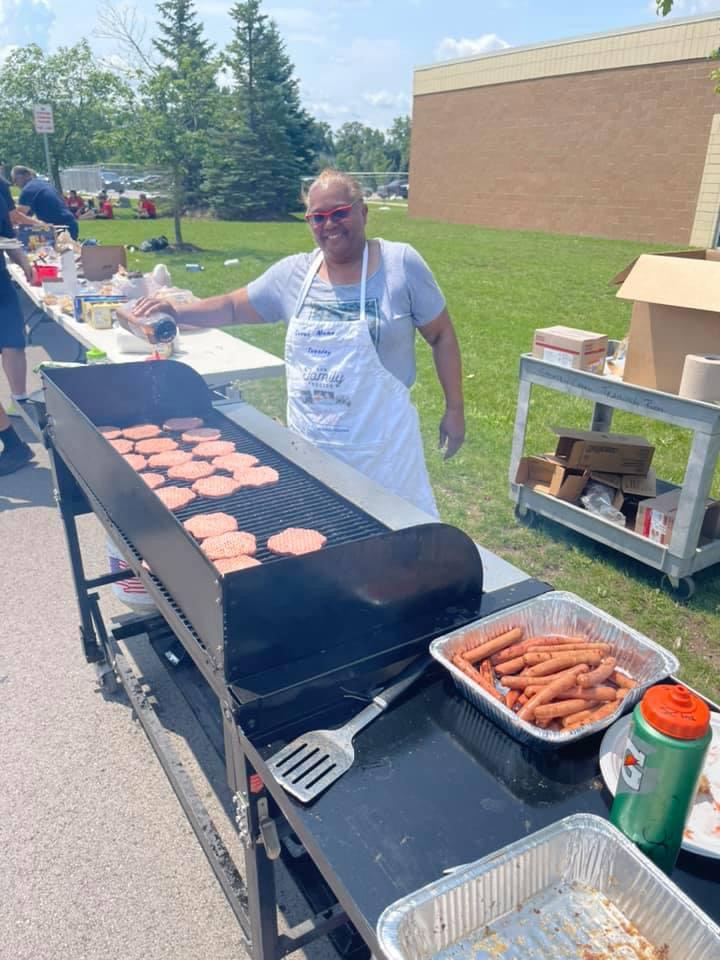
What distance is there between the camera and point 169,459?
2.37 meters

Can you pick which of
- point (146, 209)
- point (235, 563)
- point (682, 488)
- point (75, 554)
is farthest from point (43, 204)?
point (146, 209)

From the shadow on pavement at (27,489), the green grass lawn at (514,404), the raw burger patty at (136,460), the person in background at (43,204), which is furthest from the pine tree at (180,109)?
the raw burger patty at (136,460)

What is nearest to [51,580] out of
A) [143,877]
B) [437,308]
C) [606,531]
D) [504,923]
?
[143,877]

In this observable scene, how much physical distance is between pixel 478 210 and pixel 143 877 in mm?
27091

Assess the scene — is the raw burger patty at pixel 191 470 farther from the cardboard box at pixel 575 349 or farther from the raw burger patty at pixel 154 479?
the cardboard box at pixel 575 349

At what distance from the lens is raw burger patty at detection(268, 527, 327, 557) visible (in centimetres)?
177

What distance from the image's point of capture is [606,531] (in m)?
3.85

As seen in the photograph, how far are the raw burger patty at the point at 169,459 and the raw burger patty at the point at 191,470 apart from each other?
1.2 inches

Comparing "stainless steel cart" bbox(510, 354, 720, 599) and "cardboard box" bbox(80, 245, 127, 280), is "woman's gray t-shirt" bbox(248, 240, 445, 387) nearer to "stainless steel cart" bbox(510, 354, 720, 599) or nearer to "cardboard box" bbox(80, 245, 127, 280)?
"stainless steel cart" bbox(510, 354, 720, 599)

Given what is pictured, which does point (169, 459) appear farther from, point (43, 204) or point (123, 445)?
point (43, 204)

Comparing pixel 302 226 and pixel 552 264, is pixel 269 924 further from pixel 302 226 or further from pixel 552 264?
pixel 302 226

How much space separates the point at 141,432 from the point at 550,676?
5.88 feet

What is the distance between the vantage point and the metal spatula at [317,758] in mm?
1192

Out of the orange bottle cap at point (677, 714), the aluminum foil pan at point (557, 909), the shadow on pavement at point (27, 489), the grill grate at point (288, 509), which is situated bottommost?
the shadow on pavement at point (27, 489)
